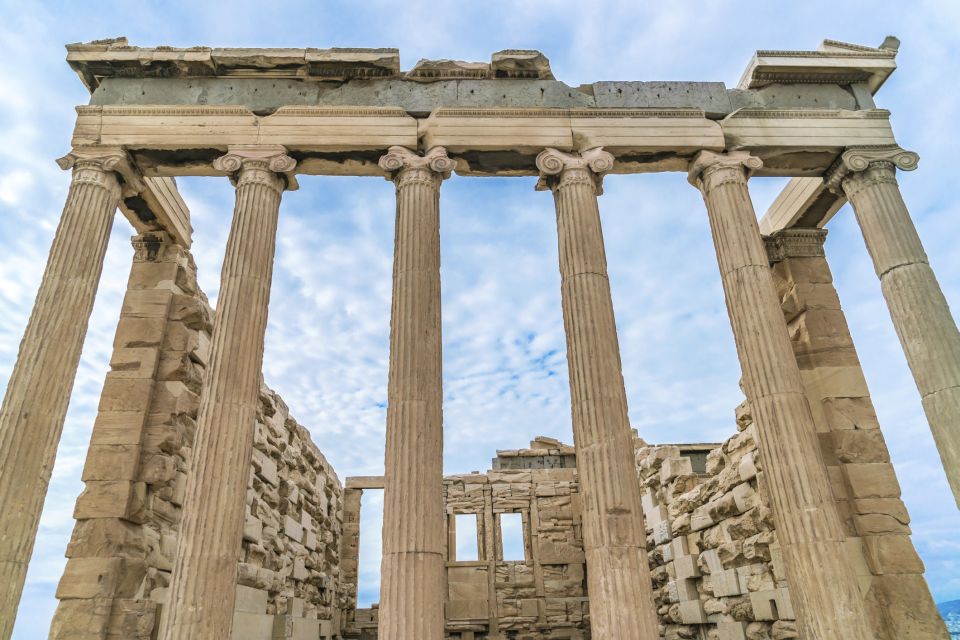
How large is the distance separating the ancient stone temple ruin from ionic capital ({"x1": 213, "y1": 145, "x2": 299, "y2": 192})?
0.19 ft

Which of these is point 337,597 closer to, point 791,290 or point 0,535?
point 0,535

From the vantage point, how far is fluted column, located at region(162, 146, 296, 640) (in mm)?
8984

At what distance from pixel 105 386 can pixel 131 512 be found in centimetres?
269

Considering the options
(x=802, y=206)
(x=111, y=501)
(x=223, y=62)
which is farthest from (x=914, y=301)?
(x=111, y=501)

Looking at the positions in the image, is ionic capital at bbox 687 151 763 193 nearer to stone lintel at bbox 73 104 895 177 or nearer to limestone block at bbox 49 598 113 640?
stone lintel at bbox 73 104 895 177

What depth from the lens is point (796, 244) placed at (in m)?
14.7

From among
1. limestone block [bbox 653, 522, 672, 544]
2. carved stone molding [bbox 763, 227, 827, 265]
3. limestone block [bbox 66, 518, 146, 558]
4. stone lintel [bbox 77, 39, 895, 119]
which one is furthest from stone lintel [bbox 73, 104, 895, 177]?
limestone block [bbox 653, 522, 672, 544]

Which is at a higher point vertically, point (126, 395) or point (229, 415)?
point (126, 395)

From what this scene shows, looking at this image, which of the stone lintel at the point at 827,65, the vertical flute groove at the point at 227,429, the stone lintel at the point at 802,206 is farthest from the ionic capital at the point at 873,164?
the vertical flute groove at the point at 227,429

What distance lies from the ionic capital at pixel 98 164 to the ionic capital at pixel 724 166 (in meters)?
→ 10.7

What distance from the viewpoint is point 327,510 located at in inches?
760

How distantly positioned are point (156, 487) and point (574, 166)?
9657 mm

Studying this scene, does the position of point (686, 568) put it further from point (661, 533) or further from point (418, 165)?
point (418, 165)

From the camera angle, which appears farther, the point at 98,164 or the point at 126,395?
the point at 126,395
